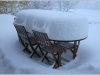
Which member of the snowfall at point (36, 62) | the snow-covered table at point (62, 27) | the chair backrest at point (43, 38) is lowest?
the snowfall at point (36, 62)

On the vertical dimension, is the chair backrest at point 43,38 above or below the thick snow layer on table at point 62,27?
below

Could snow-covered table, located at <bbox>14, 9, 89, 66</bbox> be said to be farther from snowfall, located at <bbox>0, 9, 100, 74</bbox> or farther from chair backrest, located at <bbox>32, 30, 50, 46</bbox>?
snowfall, located at <bbox>0, 9, 100, 74</bbox>

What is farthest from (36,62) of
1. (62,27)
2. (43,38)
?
(62,27)

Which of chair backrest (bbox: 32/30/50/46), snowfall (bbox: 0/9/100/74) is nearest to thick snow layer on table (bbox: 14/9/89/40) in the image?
chair backrest (bbox: 32/30/50/46)

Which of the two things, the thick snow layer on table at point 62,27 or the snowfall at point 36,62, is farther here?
the thick snow layer on table at point 62,27

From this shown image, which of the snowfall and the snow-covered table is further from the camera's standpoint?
the snow-covered table

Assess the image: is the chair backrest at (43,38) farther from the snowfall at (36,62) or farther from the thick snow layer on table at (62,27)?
the snowfall at (36,62)

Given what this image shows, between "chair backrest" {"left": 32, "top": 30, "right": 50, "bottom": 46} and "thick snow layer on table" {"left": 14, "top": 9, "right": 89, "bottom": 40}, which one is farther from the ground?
"thick snow layer on table" {"left": 14, "top": 9, "right": 89, "bottom": 40}

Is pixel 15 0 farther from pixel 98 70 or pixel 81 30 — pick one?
pixel 98 70

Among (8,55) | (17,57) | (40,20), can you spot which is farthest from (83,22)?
(8,55)

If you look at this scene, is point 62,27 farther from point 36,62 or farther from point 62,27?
point 36,62

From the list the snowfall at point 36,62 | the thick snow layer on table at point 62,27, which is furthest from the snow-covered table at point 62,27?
the snowfall at point 36,62

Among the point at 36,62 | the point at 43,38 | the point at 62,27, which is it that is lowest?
the point at 36,62

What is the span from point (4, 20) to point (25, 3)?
4.15 m
